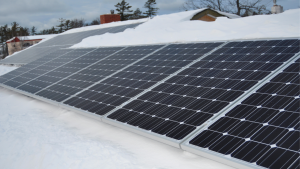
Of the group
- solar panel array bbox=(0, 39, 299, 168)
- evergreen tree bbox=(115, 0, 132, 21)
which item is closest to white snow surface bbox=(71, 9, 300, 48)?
solar panel array bbox=(0, 39, 299, 168)

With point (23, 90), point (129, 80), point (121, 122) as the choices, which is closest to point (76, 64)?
point (23, 90)

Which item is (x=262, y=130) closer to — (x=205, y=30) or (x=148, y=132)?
(x=148, y=132)

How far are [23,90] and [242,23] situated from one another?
11.0 metres

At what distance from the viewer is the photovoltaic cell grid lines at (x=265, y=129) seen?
193 inches

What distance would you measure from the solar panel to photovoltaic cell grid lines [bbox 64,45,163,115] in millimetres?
3609

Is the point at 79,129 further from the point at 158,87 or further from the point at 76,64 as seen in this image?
the point at 76,64

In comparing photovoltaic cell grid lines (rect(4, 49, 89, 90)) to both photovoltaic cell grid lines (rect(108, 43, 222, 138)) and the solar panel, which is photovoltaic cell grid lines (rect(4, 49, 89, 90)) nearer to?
photovoltaic cell grid lines (rect(108, 43, 222, 138))

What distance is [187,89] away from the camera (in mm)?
7988

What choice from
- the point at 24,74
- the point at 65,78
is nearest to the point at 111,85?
the point at 65,78

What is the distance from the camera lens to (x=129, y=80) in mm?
10133

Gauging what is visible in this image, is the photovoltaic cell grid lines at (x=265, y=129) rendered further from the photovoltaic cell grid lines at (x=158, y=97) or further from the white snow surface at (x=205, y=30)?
the white snow surface at (x=205, y=30)

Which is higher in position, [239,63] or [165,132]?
[239,63]

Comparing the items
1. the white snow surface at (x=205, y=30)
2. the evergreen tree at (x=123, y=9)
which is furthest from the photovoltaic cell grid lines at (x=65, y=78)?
the evergreen tree at (x=123, y=9)

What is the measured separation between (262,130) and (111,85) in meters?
6.10
